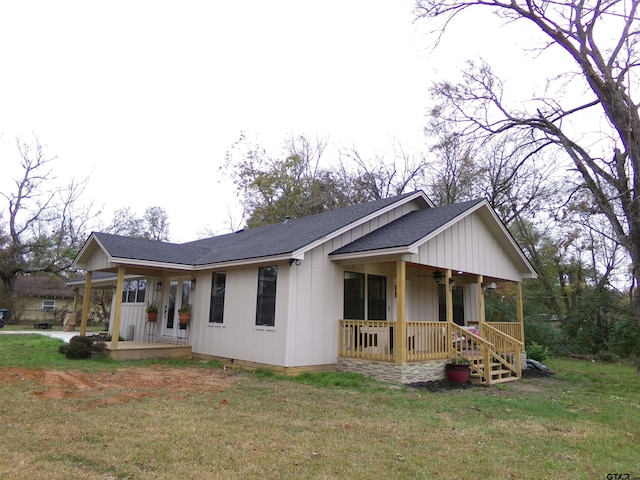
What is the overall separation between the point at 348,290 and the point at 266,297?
6.62ft

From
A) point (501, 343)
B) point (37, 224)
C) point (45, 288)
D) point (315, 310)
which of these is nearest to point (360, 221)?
point (315, 310)

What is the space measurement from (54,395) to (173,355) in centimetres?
556

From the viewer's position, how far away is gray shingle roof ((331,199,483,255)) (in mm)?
9625

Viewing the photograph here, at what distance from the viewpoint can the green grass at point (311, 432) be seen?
393 centimetres

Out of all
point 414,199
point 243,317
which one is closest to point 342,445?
point 243,317

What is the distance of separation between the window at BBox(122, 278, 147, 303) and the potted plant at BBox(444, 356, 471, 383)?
407 inches

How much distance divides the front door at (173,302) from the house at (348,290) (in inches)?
1.3

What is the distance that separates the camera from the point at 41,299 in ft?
112

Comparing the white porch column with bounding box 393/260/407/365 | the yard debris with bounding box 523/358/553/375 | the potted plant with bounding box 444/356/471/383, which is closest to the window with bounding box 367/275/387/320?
the white porch column with bounding box 393/260/407/365

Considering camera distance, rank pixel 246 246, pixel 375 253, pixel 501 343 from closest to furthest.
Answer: pixel 375 253
pixel 501 343
pixel 246 246

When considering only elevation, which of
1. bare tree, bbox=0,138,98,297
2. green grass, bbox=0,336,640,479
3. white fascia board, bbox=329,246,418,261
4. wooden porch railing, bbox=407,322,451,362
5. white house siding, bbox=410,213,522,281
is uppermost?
bare tree, bbox=0,138,98,297

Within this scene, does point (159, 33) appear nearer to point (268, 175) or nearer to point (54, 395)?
point (54, 395)

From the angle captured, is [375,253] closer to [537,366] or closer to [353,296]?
[353,296]

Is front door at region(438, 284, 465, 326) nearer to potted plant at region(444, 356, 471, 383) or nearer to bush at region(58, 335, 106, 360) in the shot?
potted plant at region(444, 356, 471, 383)
